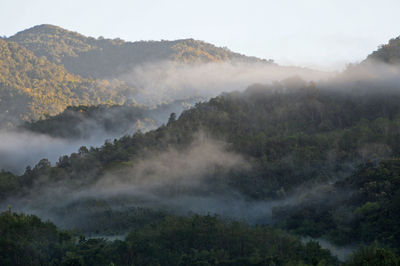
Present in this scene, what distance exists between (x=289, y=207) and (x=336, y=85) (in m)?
24.7

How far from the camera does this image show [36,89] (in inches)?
4013

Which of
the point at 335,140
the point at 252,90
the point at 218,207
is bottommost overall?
the point at 218,207

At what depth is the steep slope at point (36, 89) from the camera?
96.2 meters

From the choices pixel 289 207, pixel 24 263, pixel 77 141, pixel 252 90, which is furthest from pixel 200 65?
pixel 24 263

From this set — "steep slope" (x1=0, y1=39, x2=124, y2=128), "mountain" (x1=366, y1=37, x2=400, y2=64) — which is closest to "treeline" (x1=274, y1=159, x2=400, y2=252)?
"mountain" (x1=366, y1=37, x2=400, y2=64)

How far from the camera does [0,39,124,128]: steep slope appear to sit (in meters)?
96.2

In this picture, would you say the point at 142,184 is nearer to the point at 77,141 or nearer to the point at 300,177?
the point at 300,177

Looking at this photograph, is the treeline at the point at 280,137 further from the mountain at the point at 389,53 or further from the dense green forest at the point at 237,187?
the mountain at the point at 389,53

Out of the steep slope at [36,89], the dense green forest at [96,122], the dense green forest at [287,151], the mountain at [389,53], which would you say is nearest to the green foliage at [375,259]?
the dense green forest at [287,151]

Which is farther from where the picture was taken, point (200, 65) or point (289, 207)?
point (200, 65)

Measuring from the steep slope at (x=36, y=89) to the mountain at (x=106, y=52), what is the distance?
57.1ft

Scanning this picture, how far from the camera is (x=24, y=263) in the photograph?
28062mm

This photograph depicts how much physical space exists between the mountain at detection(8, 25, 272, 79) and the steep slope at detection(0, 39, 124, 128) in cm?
1740

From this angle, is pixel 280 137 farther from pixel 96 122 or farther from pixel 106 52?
pixel 106 52
